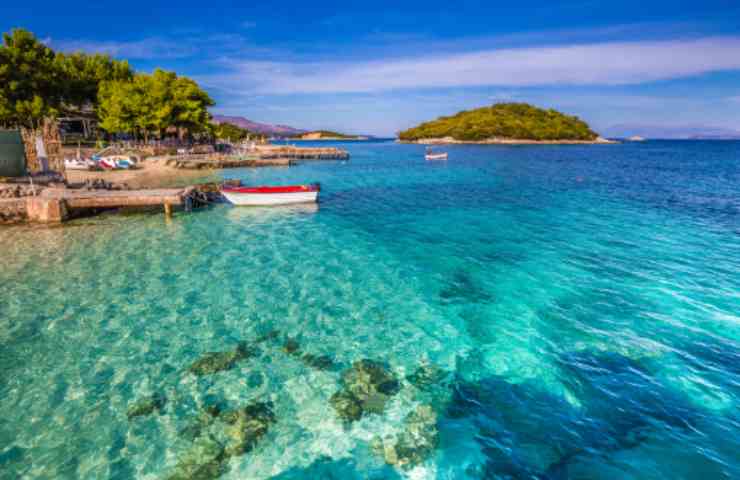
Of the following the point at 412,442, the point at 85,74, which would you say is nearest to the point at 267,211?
the point at 412,442

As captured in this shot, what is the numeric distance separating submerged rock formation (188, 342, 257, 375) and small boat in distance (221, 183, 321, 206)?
1960 cm

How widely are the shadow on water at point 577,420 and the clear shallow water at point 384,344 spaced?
0.13 feet

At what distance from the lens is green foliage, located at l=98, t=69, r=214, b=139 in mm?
56562

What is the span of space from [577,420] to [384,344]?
4728 millimetres

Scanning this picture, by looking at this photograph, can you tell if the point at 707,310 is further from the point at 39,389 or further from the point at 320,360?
the point at 39,389

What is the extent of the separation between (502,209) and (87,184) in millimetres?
32778

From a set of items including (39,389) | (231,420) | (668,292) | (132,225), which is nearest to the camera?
(231,420)

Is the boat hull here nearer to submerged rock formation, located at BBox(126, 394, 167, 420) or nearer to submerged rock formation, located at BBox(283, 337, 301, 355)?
submerged rock formation, located at BBox(283, 337, 301, 355)

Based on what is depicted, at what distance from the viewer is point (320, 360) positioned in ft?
31.2

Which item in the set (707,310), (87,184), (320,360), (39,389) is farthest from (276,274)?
(87,184)

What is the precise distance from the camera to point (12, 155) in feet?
90.7

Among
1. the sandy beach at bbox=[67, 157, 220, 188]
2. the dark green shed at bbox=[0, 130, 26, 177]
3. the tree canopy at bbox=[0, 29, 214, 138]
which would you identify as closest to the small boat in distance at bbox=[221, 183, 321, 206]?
the sandy beach at bbox=[67, 157, 220, 188]

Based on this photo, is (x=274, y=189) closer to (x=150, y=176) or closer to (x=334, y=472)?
(x=150, y=176)

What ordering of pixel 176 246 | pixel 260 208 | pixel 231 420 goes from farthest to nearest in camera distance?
pixel 260 208 < pixel 176 246 < pixel 231 420
